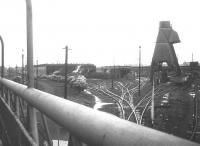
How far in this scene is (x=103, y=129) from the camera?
0.93 metres

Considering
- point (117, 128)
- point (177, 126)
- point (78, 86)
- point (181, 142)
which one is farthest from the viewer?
point (78, 86)

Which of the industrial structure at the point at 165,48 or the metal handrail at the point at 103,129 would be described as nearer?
the metal handrail at the point at 103,129

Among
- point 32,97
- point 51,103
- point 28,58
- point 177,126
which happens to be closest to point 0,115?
point 28,58

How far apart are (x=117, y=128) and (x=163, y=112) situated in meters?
14.9

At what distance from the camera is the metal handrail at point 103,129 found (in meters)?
0.77

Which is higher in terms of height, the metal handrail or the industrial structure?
the industrial structure

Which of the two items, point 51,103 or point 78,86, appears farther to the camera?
point 78,86

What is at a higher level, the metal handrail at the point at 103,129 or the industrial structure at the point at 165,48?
the industrial structure at the point at 165,48

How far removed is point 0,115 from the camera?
5.42m

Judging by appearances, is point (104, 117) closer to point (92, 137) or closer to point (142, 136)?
point (92, 137)

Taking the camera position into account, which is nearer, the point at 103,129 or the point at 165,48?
the point at 103,129

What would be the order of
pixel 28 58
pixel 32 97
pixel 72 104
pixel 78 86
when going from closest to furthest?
1. pixel 72 104
2. pixel 32 97
3. pixel 28 58
4. pixel 78 86

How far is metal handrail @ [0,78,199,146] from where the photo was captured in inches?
30.1

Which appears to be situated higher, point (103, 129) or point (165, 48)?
point (165, 48)
